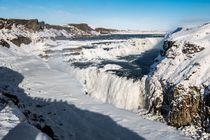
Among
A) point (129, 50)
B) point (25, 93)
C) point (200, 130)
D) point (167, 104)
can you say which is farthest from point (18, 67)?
point (200, 130)

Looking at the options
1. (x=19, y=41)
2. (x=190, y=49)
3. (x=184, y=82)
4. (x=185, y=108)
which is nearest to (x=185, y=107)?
(x=185, y=108)

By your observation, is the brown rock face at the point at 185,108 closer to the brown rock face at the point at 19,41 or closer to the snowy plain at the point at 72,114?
the snowy plain at the point at 72,114

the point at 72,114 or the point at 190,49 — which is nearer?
the point at 72,114

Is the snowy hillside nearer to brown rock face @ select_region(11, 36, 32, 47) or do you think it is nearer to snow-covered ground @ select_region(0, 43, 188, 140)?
snow-covered ground @ select_region(0, 43, 188, 140)

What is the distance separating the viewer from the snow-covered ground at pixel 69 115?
19.3 meters

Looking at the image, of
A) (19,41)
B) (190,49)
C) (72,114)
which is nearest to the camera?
(72,114)

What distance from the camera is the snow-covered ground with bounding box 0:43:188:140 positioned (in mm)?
19266

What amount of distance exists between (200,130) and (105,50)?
34762 millimetres

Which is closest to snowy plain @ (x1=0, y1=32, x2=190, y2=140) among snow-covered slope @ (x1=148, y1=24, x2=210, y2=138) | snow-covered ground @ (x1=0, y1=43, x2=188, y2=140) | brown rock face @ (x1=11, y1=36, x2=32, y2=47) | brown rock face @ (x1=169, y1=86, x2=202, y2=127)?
snow-covered ground @ (x1=0, y1=43, x2=188, y2=140)

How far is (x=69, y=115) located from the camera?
911 inches

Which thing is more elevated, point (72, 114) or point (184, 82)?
point (184, 82)

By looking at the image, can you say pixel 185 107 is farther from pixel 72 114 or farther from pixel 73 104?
pixel 73 104

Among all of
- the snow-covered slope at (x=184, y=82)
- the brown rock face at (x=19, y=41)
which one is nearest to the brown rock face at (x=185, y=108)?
the snow-covered slope at (x=184, y=82)

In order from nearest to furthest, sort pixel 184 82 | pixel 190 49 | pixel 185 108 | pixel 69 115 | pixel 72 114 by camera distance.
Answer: pixel 185 108
pixel 184 82
pixel 69 115
pixel 72 114
pixel 190 49
